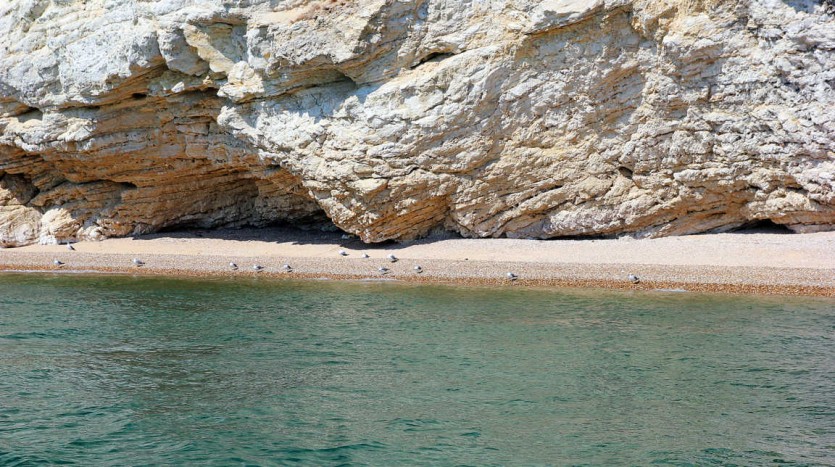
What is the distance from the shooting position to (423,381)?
1094 cm

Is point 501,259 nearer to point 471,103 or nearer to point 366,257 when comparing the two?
point 366,257

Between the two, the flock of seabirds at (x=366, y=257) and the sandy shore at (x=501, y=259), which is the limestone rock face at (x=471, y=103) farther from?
the flock of seabirds at (x=366, y=257)

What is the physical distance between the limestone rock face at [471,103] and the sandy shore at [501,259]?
0.85 metres

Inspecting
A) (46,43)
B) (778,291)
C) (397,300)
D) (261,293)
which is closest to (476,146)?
(397,300)

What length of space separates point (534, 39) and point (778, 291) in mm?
8286

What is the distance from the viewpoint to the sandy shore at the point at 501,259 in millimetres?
17406

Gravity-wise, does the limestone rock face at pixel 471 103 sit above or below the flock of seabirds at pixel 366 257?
above

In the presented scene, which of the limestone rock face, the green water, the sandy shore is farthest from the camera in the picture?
the limestone rock face

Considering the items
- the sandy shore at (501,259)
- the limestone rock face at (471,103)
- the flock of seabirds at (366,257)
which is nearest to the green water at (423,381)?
the flock of seabirds at (366,257)

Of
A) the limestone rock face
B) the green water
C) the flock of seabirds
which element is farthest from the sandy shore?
the green water

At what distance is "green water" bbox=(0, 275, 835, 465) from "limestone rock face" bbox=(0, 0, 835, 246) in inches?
167

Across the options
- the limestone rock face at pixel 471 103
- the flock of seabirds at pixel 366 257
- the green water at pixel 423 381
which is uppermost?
the limestone rock face at pixel 471 103

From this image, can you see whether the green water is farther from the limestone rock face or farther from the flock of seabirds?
the limestone rock face

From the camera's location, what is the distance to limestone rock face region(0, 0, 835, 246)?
717 inches
